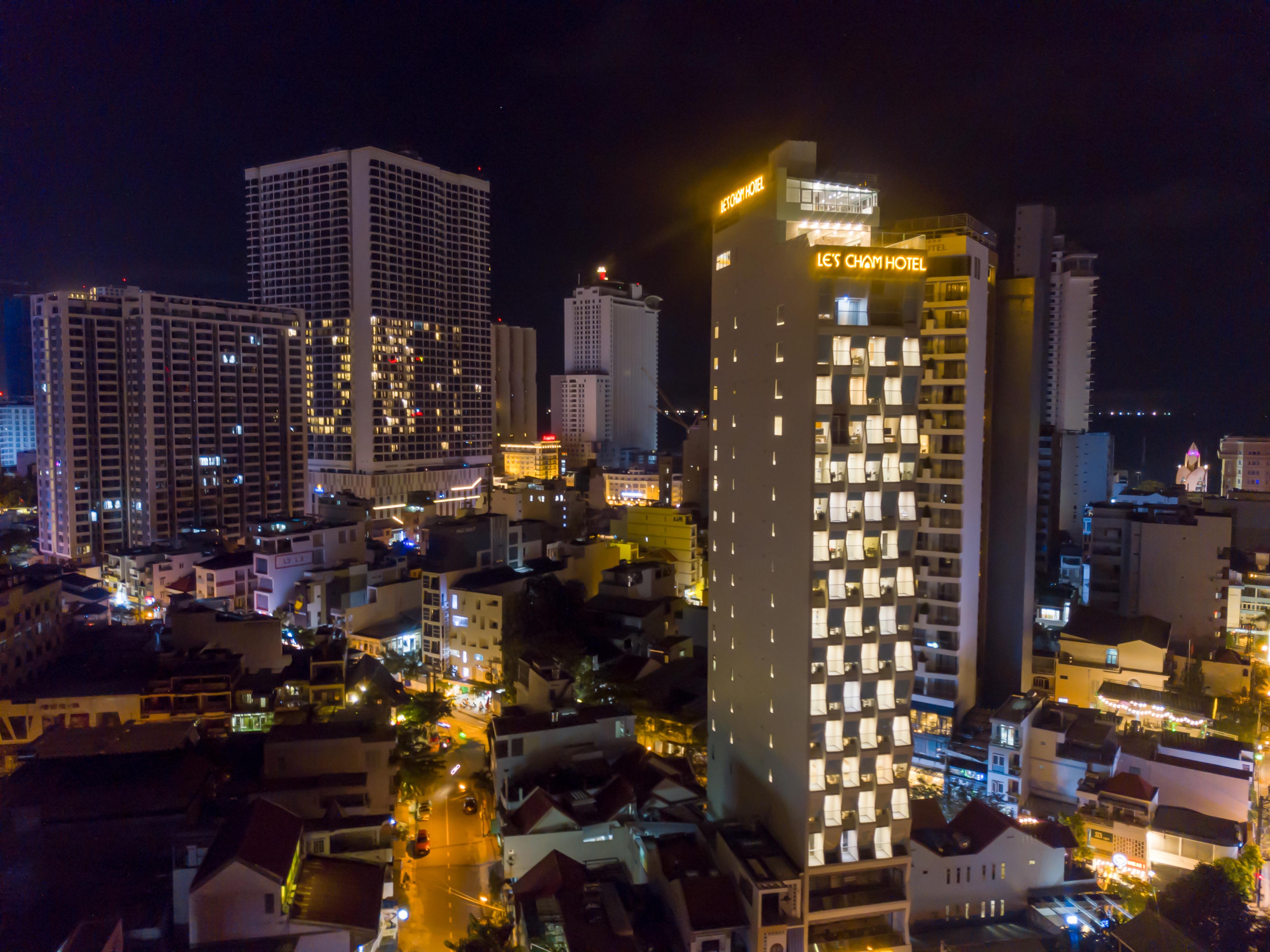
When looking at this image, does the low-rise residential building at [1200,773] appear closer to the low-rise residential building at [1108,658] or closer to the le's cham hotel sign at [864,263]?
the low-rise residential building at [1108,658]

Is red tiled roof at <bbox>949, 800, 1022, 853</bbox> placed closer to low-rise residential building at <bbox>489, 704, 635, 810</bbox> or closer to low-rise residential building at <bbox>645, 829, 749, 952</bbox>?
low-rise residential building at <bbox>645, 829, 749, 952</bbox>

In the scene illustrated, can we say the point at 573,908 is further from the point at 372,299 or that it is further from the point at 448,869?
the point at 372,299

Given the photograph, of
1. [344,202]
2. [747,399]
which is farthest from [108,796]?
[344,202]

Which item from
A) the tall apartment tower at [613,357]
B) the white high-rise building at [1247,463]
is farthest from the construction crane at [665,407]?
the white high-rise building at [1247,463]

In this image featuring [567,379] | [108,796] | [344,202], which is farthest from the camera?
[567,379]

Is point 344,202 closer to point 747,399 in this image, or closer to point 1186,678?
point 747,399

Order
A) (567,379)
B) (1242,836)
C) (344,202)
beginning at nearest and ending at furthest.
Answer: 1. (1242,836)
2. (344,202)
3. (567,379)

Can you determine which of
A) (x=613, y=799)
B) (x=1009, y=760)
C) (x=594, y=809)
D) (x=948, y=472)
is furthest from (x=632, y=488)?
(x=594, y=809)
